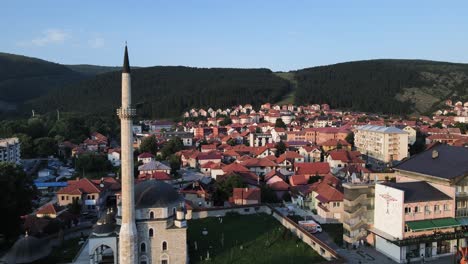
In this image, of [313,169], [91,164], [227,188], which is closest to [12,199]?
[227,188]

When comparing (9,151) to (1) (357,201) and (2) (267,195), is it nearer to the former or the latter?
(2) (267,195)

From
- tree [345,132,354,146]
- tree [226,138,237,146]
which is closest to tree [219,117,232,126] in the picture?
tree [226,138,237,146]

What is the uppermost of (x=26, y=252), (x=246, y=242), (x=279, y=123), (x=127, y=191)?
(x=279, y=123)

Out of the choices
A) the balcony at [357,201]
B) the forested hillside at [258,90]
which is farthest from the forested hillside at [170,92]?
the balcony at [357,201]

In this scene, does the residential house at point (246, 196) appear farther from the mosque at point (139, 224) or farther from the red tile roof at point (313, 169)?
the mosque at point (139, 224)

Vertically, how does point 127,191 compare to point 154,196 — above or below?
above

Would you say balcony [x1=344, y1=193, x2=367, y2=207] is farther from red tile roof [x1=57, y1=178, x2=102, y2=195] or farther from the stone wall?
red tile roof [x1=57, y1=178, x2=102, y2=195]

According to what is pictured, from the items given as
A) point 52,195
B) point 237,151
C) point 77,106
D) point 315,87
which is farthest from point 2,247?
point 315,87
